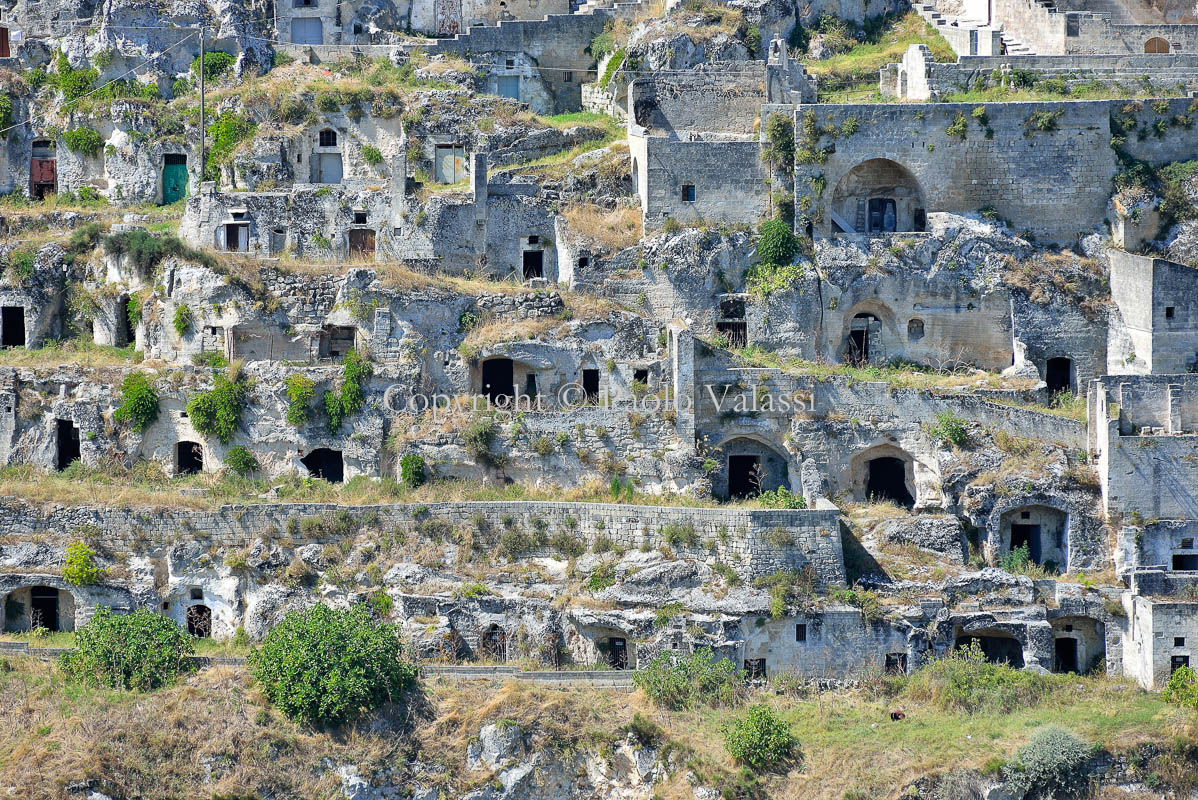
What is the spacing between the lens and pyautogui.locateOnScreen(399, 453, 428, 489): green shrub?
5069 cm

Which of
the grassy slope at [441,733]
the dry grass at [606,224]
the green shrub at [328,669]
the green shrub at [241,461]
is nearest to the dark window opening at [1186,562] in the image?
the grassy slope at [441,733]

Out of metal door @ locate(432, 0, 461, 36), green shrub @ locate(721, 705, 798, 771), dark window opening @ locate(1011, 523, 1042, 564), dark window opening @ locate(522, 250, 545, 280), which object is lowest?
green shrub @ locate(721, 705, 798, 771)

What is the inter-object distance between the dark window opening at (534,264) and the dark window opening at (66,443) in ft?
38.6

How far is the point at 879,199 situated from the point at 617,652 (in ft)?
49.4

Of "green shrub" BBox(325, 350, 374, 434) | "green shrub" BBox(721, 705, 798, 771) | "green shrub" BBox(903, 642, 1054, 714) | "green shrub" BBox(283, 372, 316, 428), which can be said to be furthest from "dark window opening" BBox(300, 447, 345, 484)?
"green shrub" BBox(903, 642, 1054, 714)

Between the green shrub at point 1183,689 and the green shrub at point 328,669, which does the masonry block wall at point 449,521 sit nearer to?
the green shrub at point 328,669

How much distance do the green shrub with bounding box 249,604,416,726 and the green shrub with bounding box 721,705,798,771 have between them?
22.6 ft

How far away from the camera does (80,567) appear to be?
48062 millimetres

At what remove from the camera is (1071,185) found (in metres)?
55.3

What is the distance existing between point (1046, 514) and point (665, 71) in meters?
15.8

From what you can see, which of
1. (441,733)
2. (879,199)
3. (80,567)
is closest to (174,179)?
(80,567)

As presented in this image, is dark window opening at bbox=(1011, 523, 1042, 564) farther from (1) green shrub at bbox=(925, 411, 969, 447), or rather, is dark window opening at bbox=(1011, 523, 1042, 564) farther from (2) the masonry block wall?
(2) the masonry block wall

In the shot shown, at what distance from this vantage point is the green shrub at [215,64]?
6041 cm

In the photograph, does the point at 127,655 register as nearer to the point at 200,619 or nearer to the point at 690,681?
the point at 200,619
